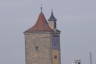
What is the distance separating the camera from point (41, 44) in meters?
65.6

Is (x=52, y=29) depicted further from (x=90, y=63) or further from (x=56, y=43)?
(x=90, y=63)

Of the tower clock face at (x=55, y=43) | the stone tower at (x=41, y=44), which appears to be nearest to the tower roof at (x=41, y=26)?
the stone tower at (x=41, y=44)

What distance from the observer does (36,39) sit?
65.6m

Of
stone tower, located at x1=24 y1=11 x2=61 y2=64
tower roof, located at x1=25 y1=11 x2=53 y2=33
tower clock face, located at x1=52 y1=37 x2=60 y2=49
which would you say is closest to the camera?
stone tower, located at x1=24 y1=11 x2=61 y2=64

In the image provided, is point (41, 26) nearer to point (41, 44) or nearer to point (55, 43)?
point (55, 43)

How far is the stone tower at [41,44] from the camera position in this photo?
65.7 metres

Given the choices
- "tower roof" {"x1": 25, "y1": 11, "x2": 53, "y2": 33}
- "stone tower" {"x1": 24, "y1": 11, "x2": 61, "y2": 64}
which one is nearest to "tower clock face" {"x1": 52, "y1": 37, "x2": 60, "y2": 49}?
"stone tower" {"x1": 24, "y1": 11, "x2": 61, "y2": 64}

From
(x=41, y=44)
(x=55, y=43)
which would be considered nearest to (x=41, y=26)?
(x=55, y=43)

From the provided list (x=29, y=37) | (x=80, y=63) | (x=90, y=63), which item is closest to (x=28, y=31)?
(x=29, y=37)

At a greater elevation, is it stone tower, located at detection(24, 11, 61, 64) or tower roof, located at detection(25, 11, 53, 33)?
tower roof, located at detection(25, 11, 53, 33)

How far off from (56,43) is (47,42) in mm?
1536

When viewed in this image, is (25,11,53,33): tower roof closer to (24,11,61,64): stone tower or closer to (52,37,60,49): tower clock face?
(24,11,61,64): stone tower

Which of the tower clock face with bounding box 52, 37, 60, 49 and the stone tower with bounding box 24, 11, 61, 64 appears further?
the tower clock face with bounding box 52, 37, 60, 49

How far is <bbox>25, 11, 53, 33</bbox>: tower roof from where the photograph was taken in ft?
217
